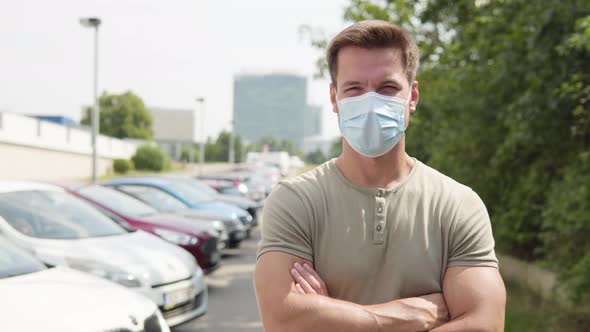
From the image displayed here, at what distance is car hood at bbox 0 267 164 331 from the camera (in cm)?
376

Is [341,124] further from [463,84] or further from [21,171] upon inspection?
[21,171]

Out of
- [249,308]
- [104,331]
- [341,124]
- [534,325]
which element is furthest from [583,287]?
[341,124]

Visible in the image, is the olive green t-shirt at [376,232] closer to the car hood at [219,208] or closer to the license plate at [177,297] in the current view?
the license plate at [177,297]

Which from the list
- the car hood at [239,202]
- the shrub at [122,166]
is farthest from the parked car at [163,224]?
the shrub at [122,166]

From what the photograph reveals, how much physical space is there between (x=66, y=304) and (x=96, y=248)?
252 centimetres

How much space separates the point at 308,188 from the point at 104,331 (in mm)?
2355

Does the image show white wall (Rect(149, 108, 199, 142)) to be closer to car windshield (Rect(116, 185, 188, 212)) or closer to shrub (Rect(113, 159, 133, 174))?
shrub (Rect(113, 159, 133, 174))

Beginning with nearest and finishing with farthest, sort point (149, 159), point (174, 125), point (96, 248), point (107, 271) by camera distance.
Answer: point (107, 271) → point (96, 248) → point (149, 159) → point (174, 125)

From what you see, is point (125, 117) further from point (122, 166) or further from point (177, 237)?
point (177, 237)

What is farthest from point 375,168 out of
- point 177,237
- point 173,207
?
point 173,207

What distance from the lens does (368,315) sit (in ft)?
7.04

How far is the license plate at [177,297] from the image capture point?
21.5ft

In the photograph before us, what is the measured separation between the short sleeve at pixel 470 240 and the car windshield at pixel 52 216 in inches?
205

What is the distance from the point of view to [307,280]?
86.4 inches
